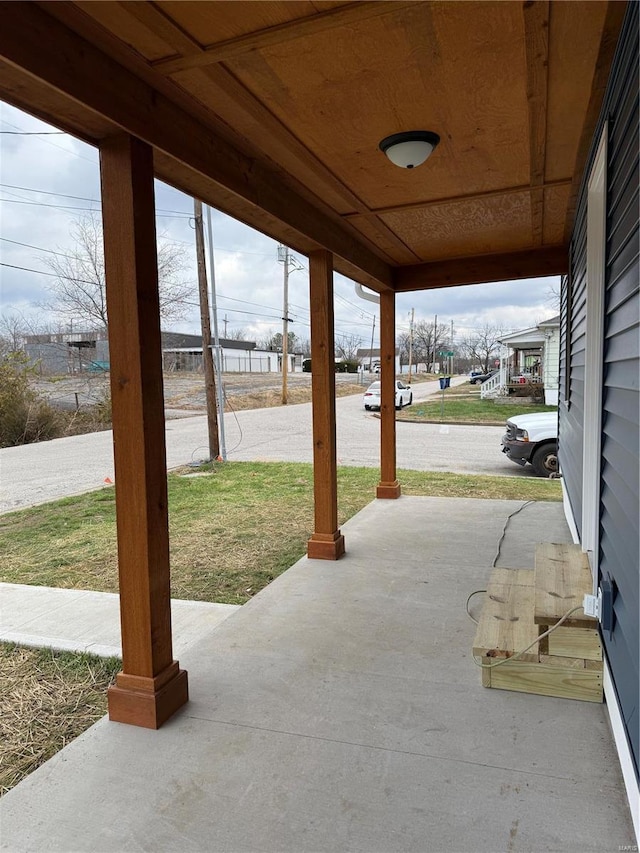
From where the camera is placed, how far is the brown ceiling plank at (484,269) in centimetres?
472

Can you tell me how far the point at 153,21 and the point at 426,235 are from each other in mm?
2866

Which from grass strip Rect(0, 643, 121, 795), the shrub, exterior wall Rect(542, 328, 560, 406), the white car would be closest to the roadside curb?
exterior wall Rect(542, 328, 560, 406)

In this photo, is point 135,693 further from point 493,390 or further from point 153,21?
point 493,390

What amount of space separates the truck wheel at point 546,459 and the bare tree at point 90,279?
1306 cm

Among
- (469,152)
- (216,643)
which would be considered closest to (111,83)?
(469,152)

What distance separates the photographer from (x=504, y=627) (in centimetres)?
232

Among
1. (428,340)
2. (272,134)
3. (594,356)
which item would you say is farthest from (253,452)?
(428,340)

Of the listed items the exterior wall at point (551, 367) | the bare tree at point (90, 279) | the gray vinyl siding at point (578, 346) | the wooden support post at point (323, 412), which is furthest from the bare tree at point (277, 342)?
the wooden support post at point (323, 412)

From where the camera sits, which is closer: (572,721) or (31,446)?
(572,721)

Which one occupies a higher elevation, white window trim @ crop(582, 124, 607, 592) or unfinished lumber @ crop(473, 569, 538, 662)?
white window trim @ crop(582, 124, 607, 592)

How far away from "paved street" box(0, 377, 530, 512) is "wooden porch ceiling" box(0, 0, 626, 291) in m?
4.92

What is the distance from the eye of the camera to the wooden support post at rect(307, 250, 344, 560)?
3.74 m

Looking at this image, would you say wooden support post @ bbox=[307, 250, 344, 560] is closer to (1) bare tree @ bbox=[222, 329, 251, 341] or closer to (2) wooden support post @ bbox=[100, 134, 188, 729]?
(2) wooden support post @ bbox=[100, 134, 188, 729]

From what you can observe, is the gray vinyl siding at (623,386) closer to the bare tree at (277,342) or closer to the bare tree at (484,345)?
the bare tree at (484,345)
